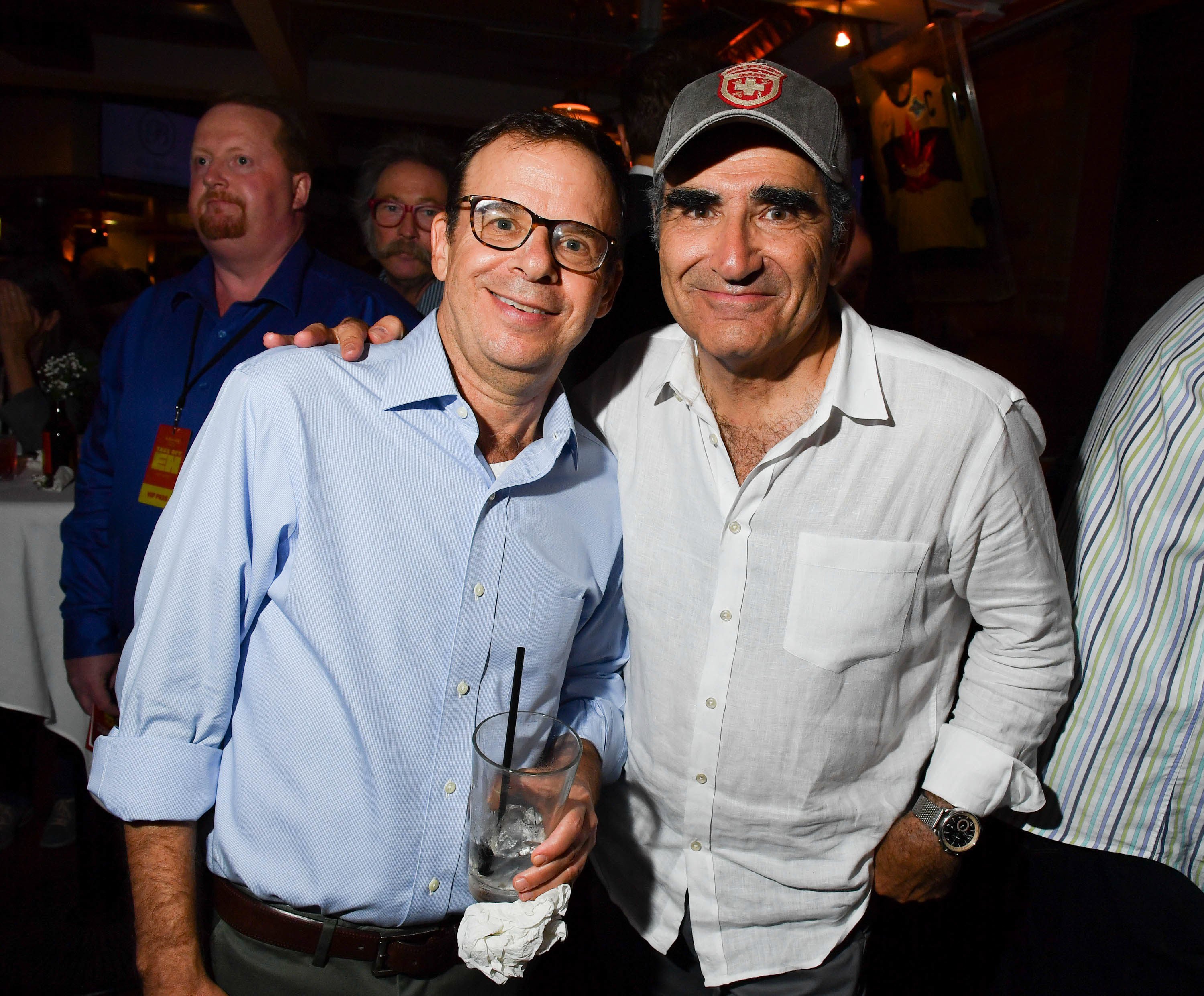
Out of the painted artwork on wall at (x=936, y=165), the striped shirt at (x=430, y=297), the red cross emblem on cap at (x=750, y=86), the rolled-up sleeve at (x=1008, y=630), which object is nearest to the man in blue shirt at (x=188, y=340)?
the striped shirt at (x=430, y=297)

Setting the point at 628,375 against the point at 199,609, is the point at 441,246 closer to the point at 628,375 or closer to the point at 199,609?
the point at 628,375

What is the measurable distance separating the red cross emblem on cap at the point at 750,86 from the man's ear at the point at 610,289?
0.33 m

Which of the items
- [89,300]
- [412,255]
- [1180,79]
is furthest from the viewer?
[89,300]

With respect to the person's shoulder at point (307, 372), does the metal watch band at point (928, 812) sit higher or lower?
lower

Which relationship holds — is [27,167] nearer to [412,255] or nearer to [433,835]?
[412,255]

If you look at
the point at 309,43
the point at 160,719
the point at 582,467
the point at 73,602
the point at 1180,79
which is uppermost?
the point at 309,43

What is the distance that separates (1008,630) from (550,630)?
81 cm

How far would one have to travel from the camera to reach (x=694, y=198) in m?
1.49

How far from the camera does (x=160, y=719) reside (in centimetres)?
125

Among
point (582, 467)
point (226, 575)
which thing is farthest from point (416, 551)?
point (582, 467)

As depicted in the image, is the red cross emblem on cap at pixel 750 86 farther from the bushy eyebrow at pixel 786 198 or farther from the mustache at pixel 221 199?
the mustache at pixel 221 199

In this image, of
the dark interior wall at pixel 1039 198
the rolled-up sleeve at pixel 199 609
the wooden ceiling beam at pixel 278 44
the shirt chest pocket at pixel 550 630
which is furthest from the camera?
the wooden ceiling beam at pixel 278 44

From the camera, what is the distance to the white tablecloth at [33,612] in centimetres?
285

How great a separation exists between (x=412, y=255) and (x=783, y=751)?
7.96ft
